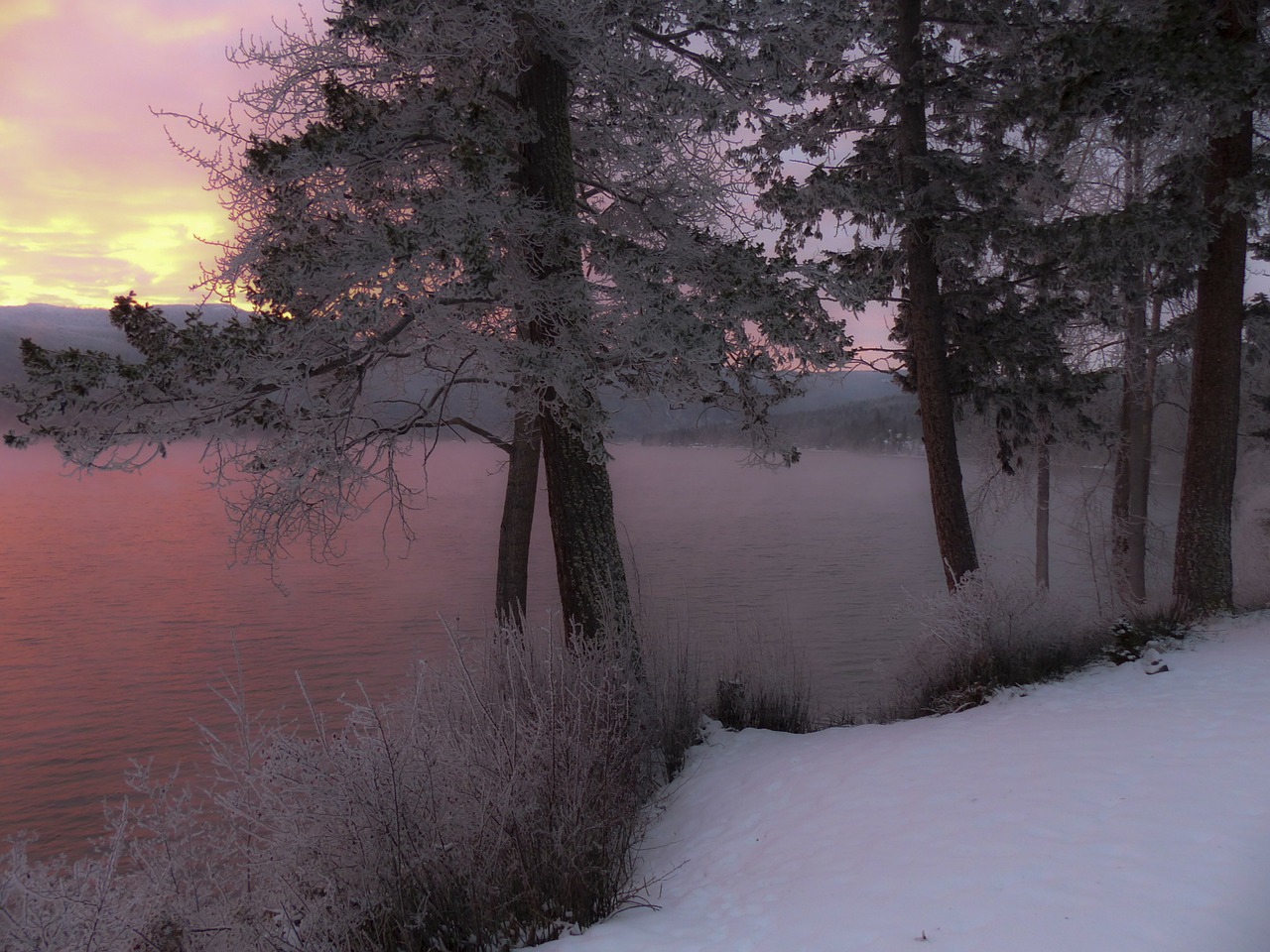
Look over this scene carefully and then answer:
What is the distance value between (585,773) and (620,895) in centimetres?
66

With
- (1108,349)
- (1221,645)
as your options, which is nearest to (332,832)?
(1221,645)

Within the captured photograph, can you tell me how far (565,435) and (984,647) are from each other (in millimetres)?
4753

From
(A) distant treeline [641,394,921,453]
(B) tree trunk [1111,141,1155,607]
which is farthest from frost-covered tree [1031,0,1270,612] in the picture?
(A) distant treeline [641,394,921,453]

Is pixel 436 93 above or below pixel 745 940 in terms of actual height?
above

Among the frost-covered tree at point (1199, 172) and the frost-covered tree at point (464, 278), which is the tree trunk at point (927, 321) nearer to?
the frost-covered tree at point (1199, 172)

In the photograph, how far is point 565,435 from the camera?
7.05 meters

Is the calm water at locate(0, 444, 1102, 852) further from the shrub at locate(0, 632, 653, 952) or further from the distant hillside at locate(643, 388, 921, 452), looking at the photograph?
the distant hillside at locate(643, 388, 921, 452)

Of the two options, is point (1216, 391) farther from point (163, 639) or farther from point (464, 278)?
point (163, 639)

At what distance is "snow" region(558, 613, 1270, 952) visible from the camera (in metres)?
3.12

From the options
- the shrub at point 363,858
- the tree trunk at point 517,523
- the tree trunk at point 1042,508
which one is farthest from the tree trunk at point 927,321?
the shrub at point 363,858

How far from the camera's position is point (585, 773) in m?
4.33

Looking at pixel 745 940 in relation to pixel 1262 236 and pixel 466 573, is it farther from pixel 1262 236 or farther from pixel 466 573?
pixel 466 573

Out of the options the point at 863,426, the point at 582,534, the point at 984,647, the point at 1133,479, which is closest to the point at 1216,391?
the point at 984,647

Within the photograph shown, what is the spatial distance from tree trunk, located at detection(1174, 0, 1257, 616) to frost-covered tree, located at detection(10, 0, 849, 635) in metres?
4.87
